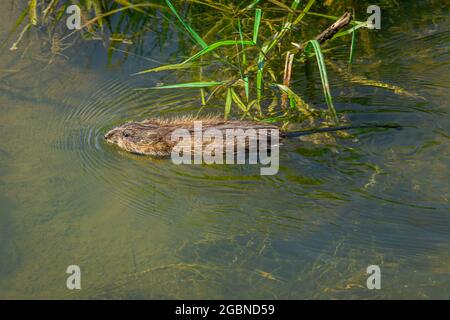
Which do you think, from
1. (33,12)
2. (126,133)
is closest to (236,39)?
(126,133)

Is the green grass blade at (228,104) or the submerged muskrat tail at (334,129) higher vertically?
the green grass blade at (228,104)

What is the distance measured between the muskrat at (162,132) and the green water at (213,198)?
0.12m

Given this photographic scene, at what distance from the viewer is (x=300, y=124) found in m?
6.80

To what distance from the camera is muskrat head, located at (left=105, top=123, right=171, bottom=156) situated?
675cm

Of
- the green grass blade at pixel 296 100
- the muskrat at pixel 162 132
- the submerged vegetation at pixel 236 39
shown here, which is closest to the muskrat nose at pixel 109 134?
the muskrat at pixel 162 132

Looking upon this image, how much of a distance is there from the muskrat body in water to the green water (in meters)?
0.14

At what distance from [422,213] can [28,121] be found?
3.67 metres

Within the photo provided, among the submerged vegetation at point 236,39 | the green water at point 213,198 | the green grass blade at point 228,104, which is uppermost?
the submerged vegetation at point 236,39

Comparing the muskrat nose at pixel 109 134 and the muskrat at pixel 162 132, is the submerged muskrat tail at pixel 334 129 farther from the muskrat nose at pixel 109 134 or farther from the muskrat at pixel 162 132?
the muskrat nose at pixel 109 134

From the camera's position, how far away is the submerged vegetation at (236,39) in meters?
6.84

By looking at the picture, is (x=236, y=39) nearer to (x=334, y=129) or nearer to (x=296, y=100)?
(x=296, y=100)

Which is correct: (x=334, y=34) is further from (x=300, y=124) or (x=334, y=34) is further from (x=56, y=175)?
(x=56, y=175)

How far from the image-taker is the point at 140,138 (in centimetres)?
673
